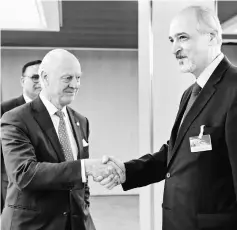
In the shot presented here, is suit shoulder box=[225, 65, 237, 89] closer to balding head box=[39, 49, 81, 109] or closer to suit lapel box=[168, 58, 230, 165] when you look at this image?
suit lapel box=[168, 58, 230, 165]

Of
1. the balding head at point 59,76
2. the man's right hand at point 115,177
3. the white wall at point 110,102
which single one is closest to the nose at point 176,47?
the balding head at point 59,76

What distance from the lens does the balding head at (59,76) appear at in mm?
2168

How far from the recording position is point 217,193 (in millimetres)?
1667

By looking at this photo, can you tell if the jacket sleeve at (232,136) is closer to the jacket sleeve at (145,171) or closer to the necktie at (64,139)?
the jacket sleeve at (145,171)

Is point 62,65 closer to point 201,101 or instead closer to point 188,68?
point 188,68

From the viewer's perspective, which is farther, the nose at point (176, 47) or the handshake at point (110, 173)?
the handshake at point (110, 173)

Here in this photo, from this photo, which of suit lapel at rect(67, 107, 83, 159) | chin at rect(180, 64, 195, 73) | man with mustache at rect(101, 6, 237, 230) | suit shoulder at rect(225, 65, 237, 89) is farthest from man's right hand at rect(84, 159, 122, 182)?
suit shoulder at rect(225, 65, 237, 89)

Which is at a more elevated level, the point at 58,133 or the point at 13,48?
the point at 13,48

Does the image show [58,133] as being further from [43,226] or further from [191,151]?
[191,151]

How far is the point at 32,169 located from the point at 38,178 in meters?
0.05

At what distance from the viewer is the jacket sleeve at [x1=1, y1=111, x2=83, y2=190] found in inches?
75.7

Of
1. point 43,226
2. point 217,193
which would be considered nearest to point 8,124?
point 43,226

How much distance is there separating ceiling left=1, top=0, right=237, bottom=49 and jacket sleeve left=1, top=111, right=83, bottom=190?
282 centimetres

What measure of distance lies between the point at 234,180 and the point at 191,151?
0.72 feet
